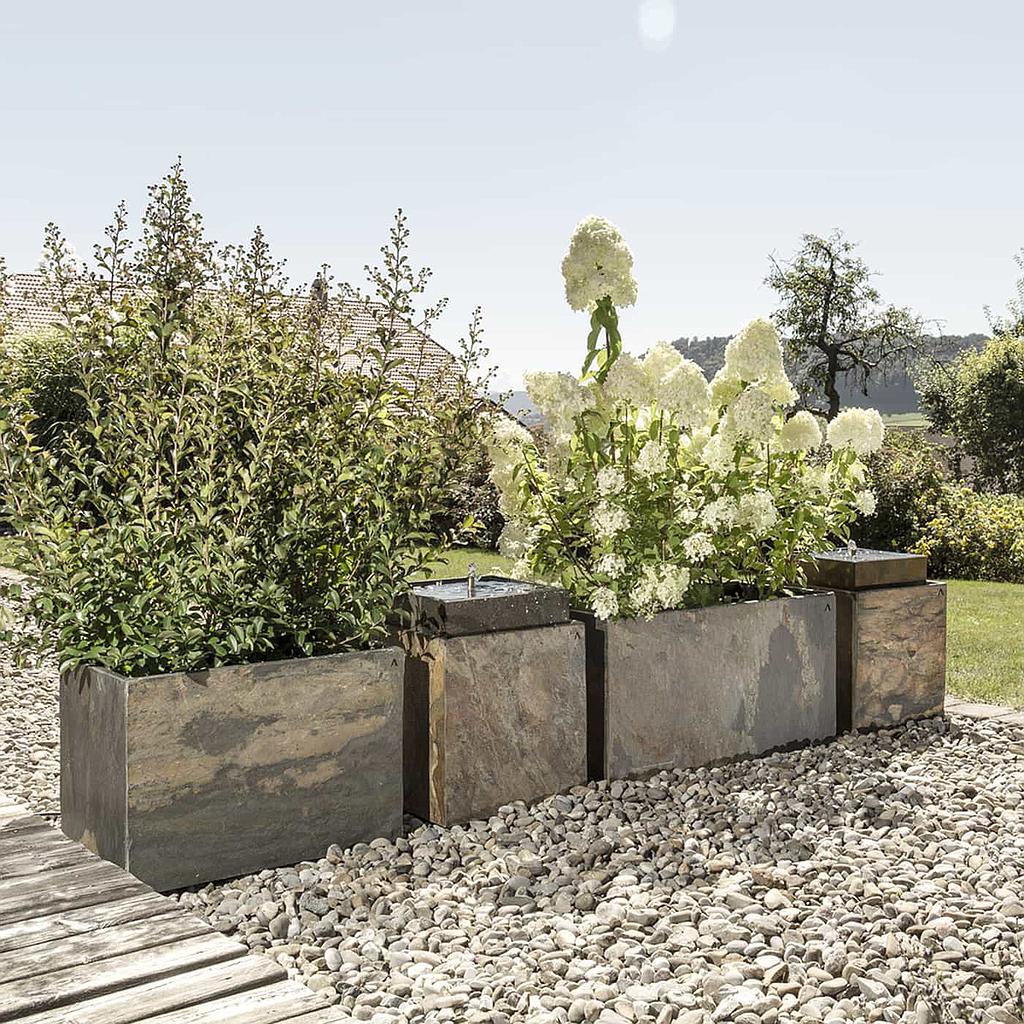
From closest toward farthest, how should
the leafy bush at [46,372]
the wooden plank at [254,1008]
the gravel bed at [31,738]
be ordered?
the wooden plank at [254,1008], the gravel bed at [31,738], the leafy bush at [46,372]

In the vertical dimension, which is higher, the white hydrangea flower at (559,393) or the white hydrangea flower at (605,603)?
the white hydrangea flower at (559,393)

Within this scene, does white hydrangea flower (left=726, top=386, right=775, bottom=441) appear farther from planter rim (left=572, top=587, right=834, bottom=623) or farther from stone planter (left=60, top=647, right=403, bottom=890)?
stone planter (left=60, top=647, right=403, bottom=890)

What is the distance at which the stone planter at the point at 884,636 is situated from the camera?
4.50m

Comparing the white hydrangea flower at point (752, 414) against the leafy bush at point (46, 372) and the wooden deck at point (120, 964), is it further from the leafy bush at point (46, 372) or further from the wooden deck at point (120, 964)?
the leafy bush at point (46, 372)

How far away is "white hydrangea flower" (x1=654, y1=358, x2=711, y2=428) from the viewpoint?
397 centimetres

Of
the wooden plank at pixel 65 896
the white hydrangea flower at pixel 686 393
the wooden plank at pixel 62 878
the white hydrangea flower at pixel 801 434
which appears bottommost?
the wooden plank at pixel 62 878

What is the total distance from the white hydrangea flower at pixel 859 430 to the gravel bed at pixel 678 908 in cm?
138

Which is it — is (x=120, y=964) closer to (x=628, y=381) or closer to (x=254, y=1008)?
(x=254, y=1008)

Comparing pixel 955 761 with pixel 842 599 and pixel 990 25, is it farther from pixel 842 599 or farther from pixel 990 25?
pixel 990 25

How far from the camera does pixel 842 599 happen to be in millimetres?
4516

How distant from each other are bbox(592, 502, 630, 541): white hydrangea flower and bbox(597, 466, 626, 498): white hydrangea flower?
0.17 ft

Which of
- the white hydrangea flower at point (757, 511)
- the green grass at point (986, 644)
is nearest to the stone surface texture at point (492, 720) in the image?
the white hydrangea flower at point (757, 511)

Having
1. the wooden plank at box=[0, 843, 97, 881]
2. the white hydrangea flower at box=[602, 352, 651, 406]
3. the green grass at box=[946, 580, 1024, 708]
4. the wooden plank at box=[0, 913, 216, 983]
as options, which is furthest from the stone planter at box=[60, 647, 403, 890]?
the green grass at box=[946, 580, 1024, 708]

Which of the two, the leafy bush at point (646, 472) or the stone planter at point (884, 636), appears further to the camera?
the stone planter at point (884, 636)
